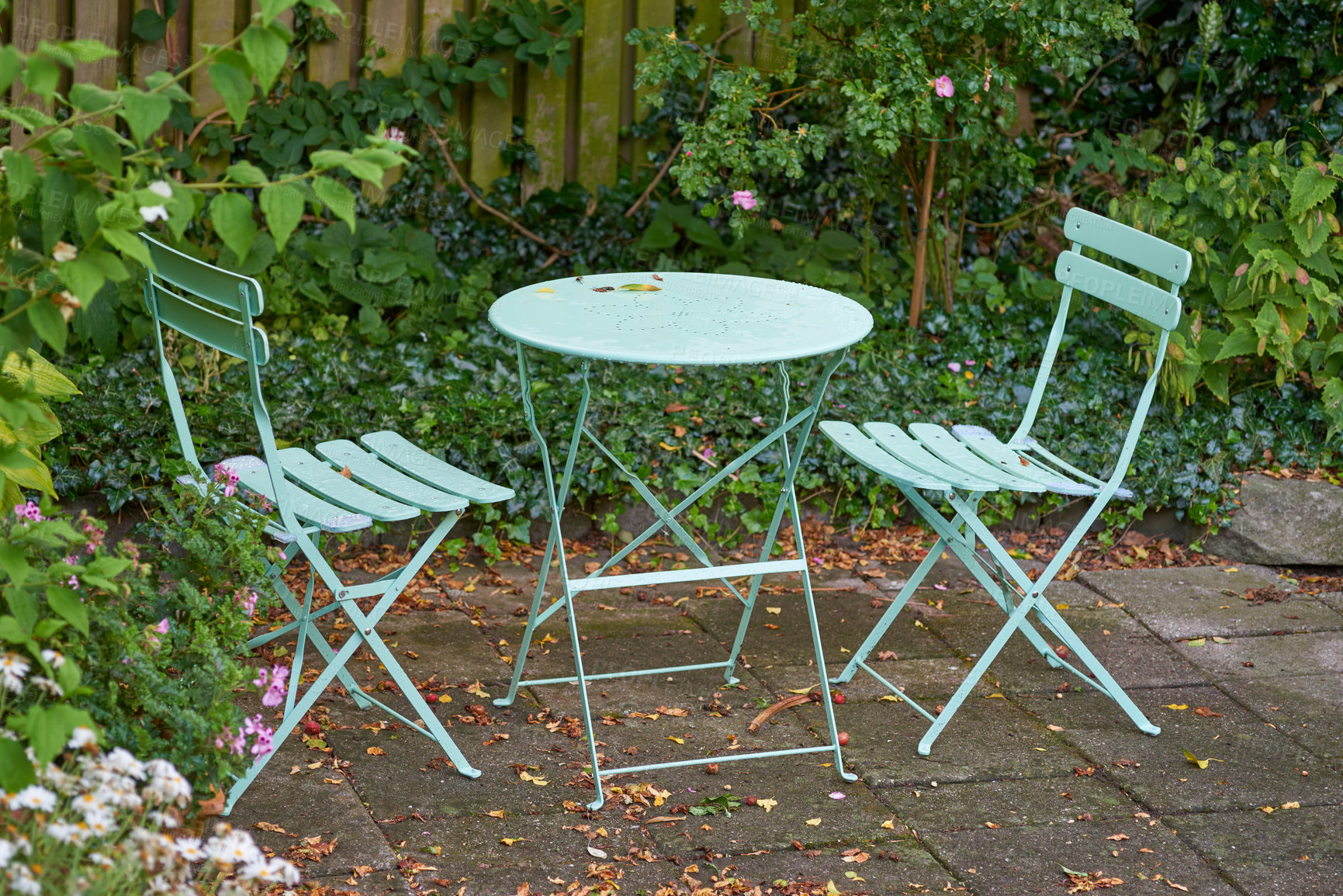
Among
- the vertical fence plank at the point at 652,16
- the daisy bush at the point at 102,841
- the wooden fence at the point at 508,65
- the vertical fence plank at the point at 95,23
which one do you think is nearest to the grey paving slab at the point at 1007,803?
the daisy bush at the point at 102,841

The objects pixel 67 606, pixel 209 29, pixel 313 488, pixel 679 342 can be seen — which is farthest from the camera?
pixel 209 29

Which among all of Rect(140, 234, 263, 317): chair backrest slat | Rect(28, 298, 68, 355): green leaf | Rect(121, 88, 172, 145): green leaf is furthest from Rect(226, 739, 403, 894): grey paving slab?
Rect(121, 88, 172, 145): green leaf

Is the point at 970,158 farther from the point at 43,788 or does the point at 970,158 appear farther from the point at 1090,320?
the point at 43,788

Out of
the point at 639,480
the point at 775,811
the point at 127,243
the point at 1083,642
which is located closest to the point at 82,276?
the point at 127,243

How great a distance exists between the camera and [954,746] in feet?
10.4

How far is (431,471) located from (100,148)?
1341mm

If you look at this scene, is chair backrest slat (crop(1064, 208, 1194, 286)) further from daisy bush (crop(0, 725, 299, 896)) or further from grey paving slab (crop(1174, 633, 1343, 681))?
daisy bush (crop(0, 725, 299, 896))

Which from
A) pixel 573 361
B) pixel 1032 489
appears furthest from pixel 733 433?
pixel 1032 489

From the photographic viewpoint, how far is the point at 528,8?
224 inches

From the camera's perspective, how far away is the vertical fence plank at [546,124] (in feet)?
19.3

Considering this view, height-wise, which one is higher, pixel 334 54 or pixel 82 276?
pixel 334 54

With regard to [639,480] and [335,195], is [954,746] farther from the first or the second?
[335,195]

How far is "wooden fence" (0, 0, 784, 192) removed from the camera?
528 centimetres

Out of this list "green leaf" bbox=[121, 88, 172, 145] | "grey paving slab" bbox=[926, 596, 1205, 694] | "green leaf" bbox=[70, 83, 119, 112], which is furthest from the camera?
"grey paving slab" bbox=[926, 596, 1205, 694]
